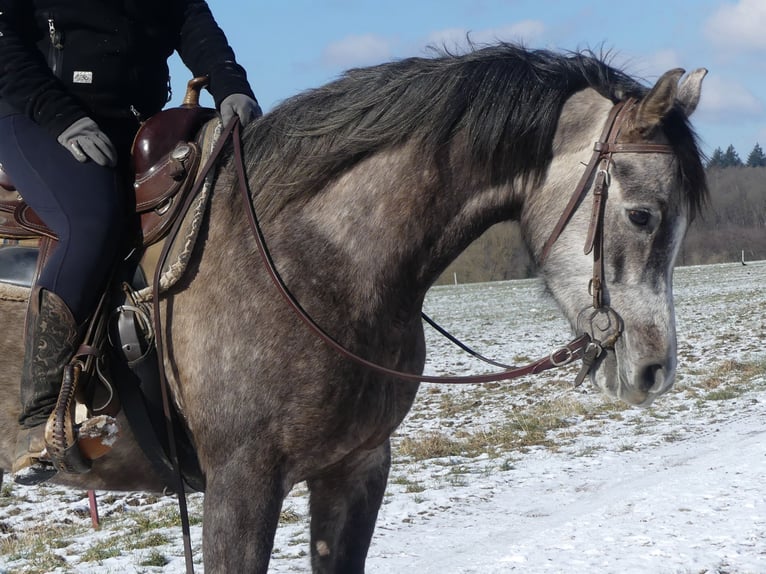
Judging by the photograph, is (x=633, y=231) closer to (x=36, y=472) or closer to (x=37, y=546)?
(x=36, y=472)

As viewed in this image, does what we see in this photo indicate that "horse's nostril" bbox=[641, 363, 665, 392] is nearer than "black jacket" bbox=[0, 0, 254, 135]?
Yes

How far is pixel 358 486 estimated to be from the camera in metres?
3.24

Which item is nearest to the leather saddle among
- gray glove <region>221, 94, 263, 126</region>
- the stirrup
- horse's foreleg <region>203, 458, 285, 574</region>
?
gray glove <region>221, 94, 263, 126</region>

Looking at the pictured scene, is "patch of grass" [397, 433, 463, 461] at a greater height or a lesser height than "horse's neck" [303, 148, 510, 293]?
lesser

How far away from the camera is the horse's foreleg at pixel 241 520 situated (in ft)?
8.87

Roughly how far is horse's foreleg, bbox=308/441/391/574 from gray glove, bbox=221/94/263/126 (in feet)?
4.72

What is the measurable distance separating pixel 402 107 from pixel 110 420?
5.13ft

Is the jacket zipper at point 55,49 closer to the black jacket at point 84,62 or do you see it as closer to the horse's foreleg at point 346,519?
the black jacket at point 84,62

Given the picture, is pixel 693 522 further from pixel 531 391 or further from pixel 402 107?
pixel 531 391

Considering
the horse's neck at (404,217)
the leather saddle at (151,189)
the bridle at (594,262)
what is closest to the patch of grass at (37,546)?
the leather saddle at (151,189)

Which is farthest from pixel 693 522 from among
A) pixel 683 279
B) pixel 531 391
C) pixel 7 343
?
pixel 683 279

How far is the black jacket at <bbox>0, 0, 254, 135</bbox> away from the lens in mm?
3074

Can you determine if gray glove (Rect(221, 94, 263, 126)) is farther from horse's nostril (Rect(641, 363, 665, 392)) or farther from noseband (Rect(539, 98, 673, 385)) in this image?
horse's nostril (Rect(641, 363, 665, 392))

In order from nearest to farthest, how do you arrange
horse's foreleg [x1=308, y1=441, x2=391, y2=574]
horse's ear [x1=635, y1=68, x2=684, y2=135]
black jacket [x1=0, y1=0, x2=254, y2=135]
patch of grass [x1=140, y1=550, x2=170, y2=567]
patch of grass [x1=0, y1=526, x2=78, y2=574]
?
horse's ear [x1=635, y1=68, x2=684, y2=135], black jacket [x1=0, y1=0, x2=254, y2=135], horse's foreleg [x1=308, y1=441, x2=391, y2=574], patch of grass [x1=140, y1=550, x2=170, y2=567], patch of grass [x1=0, y1=526, x2=78, y2=574]
